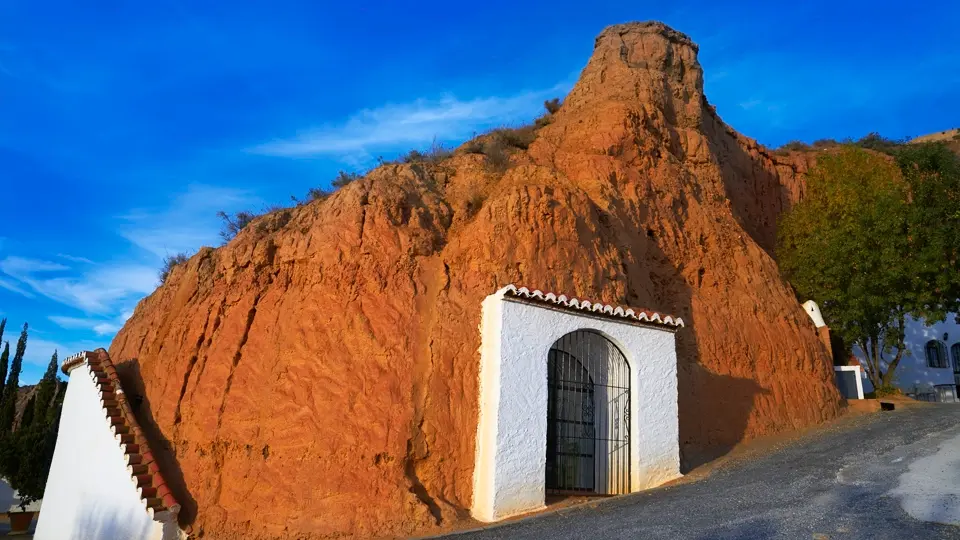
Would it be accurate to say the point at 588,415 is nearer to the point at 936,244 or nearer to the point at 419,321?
the point at 419,321

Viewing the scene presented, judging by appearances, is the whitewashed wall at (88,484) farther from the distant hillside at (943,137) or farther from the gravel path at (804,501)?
the distant hillside at (943,137)

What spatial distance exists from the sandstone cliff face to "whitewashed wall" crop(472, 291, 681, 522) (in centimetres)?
60

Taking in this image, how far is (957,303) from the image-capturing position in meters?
19.0

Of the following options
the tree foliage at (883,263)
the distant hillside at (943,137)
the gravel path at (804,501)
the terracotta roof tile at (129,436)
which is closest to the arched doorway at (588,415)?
the gravel path at (804,501)

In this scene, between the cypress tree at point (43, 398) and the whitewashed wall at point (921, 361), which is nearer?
the cypress tree at point (43, 398)

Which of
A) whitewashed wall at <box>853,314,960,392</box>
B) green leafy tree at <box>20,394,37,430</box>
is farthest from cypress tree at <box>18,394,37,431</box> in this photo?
whitewashed wall at <box>853,314,960,392</box>

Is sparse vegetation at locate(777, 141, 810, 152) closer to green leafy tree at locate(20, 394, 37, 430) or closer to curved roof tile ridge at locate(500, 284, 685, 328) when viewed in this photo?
curved roof tile ridge at locate(500, 284, 685, 328)

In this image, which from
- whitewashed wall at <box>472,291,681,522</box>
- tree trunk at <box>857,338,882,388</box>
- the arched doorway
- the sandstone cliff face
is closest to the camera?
whitewashed wall at <box>472,291,681,522</box>

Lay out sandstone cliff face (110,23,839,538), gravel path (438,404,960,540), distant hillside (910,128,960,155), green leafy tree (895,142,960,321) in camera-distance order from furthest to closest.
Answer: distant hillside (910,128,960,155) → green leafy tree (895,142,960,321) → sandstone cliff face (110,23,839,538) → gravel path (438,404,960,540)

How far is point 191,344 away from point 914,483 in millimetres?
12222

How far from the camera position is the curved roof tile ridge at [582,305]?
10422 millimetres

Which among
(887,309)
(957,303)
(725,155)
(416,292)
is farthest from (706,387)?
(725,155)

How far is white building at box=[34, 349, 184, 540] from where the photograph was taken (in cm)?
1091

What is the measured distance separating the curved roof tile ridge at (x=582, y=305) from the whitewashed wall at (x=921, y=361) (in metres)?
16.7
